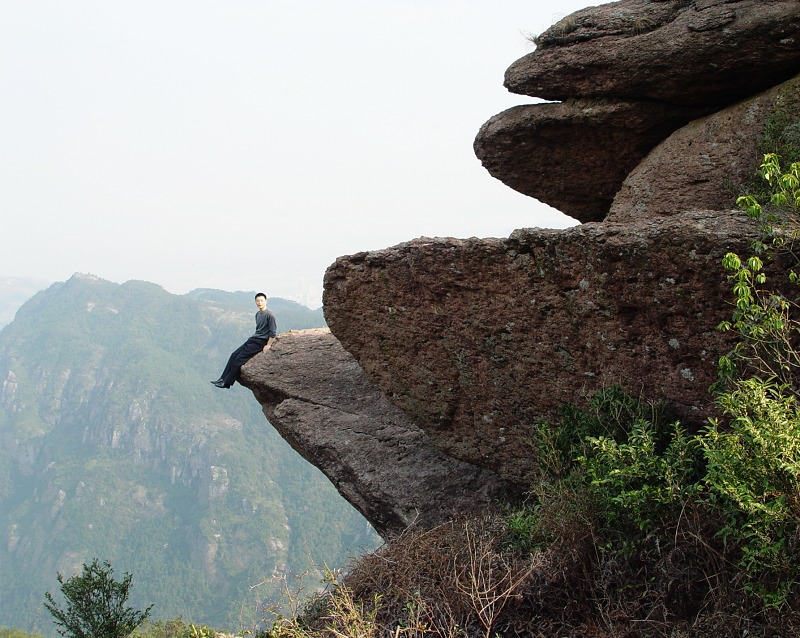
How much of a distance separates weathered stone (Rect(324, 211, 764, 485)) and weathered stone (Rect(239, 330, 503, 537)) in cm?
76

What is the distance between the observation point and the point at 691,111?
38.6ft

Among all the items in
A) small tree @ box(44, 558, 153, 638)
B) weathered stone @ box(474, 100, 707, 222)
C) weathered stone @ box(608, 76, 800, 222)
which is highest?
weathered stone @ box(474, 100, 707, 222)

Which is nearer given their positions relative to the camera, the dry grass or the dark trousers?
the dry grass

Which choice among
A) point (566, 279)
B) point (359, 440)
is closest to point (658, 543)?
point (566, 279)

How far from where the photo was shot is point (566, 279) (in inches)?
322

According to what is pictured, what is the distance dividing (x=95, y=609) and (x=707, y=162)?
1942cm

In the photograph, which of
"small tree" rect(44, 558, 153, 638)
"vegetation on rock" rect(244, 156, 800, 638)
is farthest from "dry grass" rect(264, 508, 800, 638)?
"small tree" rect(44, 558, 153, 638)

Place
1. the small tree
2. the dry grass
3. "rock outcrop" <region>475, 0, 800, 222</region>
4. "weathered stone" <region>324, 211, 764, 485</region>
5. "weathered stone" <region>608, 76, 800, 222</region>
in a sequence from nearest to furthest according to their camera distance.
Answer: the dry grass
"weathered stone" <region>324, 211, 764, 485</region>
"weathered stone" <region>608, 76, 800, 222</region>
"rock outcrop" <region>475, 0, 800, 222</region>
the small tree

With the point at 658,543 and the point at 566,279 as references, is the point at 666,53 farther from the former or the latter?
the point at 658,543

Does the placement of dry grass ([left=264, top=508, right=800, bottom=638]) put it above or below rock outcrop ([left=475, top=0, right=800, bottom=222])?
below

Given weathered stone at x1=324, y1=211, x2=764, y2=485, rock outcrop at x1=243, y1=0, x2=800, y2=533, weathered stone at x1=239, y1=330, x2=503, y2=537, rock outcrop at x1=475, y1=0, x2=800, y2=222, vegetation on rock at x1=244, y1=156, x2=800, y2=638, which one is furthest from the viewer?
weathered stone at x1=239, y1=330, x2=503, y2=537

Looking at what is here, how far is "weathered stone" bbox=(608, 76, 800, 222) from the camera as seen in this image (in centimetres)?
1009

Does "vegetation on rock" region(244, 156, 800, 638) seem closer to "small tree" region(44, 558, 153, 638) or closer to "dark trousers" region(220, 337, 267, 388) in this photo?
"dark trousers" region(220, 337, 267, 388)

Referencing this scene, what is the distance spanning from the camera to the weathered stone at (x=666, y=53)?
10.3 m
